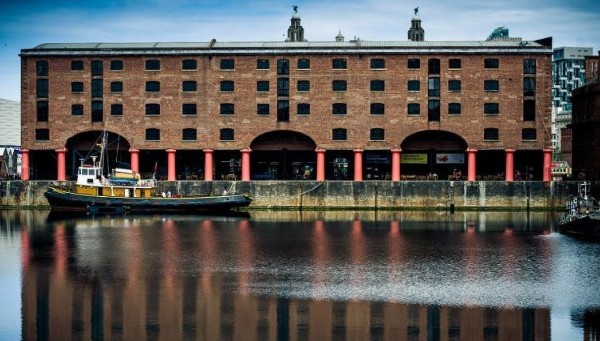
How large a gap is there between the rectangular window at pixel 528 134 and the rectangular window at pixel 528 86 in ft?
12.6

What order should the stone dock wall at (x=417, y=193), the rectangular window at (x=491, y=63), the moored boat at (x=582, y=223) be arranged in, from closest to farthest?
1. the moored boat at (x=582, y=223)
2. the stone dock wall at (x=417, y=193)
3. the rectangular window at (x=491, y=63)

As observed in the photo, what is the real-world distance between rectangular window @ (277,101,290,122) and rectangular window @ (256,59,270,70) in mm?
4126

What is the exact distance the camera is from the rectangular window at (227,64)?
92312 millimetres

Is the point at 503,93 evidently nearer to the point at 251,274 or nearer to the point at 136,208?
the point at 136,208

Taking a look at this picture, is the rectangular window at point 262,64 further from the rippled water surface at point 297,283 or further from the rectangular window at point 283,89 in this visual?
the rippled water surface at point 297,283

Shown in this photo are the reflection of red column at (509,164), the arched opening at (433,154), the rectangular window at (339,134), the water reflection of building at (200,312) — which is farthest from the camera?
the arched opening at (433,154)

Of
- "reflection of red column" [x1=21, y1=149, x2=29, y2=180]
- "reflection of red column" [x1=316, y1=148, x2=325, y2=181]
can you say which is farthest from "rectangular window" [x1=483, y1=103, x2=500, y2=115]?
"reflection of red column" [x1=21, y1=149, x2=29, y2=180]

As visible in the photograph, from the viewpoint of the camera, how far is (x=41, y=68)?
93.6 meters

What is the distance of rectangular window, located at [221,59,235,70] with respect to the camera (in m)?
92.3

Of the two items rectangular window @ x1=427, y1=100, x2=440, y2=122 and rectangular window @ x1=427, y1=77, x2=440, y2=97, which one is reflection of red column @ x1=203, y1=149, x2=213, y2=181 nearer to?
rectangular window @ x1=427, y1=100, x2=440, y2=122

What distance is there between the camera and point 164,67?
92625 mm

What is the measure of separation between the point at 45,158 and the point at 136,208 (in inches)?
656

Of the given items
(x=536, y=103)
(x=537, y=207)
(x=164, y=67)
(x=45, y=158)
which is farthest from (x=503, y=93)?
(x=45, y=158)

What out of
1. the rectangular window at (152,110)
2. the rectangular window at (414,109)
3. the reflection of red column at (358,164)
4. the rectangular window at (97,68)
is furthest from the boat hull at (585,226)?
the rectangular window at (97,68)
